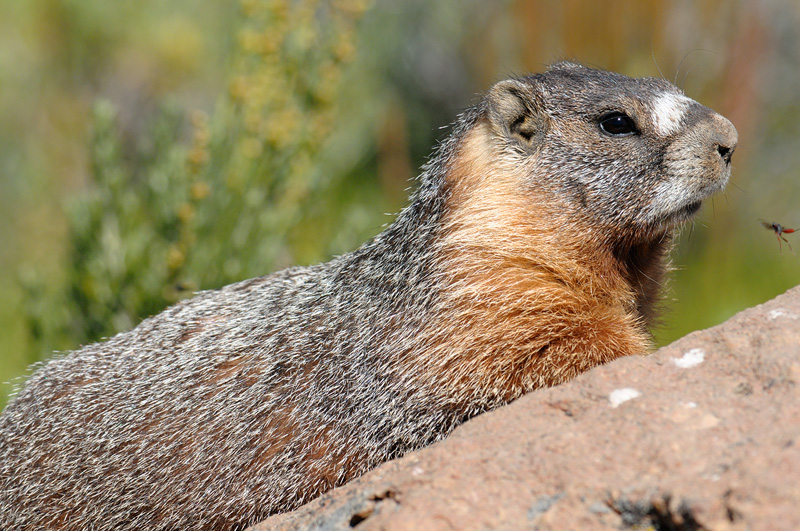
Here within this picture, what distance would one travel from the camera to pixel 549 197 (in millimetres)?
3879

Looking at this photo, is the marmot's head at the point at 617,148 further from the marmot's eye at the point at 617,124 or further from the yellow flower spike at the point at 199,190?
the yellow flower spike at the point at 199,190

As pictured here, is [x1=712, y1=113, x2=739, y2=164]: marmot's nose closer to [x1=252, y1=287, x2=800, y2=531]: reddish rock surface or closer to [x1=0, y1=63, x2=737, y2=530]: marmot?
[x1=0, y1=63, x2=737, y2=530]: marmot

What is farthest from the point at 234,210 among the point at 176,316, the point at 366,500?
the point at 366,500

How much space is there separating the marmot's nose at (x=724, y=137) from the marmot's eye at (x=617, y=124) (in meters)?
0.34

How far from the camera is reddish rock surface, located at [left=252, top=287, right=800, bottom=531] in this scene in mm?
2223

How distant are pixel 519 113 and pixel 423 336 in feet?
3.87

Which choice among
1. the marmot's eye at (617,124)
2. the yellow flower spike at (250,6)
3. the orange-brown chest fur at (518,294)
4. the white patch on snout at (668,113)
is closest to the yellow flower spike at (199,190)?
the yellow flower spike at (250,6)

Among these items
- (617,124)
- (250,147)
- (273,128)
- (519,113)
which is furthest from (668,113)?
(250,147)

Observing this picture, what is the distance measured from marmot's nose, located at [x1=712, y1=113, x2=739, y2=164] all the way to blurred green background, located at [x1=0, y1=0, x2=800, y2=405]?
1.35 metres

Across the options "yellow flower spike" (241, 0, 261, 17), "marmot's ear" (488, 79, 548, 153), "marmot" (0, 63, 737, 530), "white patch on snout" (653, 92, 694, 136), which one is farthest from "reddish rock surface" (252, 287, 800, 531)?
"yellow flower spike" (241, 0, 261, 17)

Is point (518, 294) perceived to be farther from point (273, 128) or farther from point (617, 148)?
point (273, 128)

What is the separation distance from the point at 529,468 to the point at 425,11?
10064 mm

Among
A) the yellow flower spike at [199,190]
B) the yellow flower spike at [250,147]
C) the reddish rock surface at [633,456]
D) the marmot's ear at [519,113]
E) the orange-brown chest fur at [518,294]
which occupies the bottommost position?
the reddish rock surface at [633,456]

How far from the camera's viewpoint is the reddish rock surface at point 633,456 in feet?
7.29
